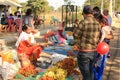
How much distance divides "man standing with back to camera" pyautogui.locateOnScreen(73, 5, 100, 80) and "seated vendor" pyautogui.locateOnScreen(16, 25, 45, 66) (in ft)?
8.17

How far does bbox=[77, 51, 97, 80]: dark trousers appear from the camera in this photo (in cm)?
639

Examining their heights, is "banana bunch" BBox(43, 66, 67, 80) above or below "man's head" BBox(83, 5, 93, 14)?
below

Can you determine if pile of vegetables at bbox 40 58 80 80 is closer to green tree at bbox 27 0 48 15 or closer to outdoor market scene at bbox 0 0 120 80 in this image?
outdoor market scene at bbox 0 0 120 80

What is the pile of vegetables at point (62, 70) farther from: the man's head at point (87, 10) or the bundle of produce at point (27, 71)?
the man's head at point (87, 10)

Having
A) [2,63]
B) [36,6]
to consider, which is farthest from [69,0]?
[2,63]

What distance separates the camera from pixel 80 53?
6453 mm

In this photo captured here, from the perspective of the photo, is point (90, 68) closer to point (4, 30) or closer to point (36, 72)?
point (36, 72)

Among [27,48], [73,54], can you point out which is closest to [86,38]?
[27,48]

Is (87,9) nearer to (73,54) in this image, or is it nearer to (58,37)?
(73,54)

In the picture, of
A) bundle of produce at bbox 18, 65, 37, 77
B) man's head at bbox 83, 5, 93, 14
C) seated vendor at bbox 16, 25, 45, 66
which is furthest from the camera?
seated vendor at bbox 16, 25, 45, 66

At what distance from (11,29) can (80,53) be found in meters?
18.0

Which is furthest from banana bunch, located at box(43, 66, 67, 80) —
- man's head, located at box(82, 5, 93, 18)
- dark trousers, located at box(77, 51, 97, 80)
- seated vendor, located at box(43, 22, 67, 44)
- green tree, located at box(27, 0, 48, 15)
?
green tree, located at box(27, 0, 48, 15)

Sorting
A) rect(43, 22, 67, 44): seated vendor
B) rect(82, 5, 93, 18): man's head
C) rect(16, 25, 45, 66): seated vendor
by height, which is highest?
rect(82, 5, 93, 18): man's head

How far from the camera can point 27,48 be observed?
915 cm
